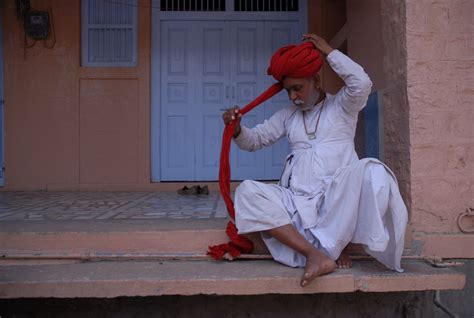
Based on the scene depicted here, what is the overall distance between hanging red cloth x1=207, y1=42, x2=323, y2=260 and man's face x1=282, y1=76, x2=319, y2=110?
5 centimetres

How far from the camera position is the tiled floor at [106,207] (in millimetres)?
3477

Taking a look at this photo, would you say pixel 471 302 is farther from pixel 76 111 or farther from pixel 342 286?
pixel 76 111

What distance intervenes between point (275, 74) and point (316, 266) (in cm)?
107

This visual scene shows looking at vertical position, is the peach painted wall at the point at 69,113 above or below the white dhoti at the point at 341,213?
above

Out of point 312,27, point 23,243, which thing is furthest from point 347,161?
point 312,27

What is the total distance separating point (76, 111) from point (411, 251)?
4.34m

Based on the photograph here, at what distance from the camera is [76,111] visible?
5824 millimetres

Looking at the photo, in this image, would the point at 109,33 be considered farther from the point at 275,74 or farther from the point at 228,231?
the point at 228,231

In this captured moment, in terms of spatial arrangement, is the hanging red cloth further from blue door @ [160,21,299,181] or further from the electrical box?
the electrical box

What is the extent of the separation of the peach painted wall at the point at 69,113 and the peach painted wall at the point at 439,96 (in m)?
3.68

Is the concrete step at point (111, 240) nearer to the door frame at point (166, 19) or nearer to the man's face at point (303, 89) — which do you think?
the man's face at point (303, 89)

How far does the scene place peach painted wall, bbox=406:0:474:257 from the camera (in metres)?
2.84

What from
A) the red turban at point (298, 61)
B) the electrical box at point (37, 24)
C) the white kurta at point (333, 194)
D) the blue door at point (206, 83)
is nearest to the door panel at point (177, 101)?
the blue door at point (206, 83)

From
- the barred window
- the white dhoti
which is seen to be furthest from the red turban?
the barred window
